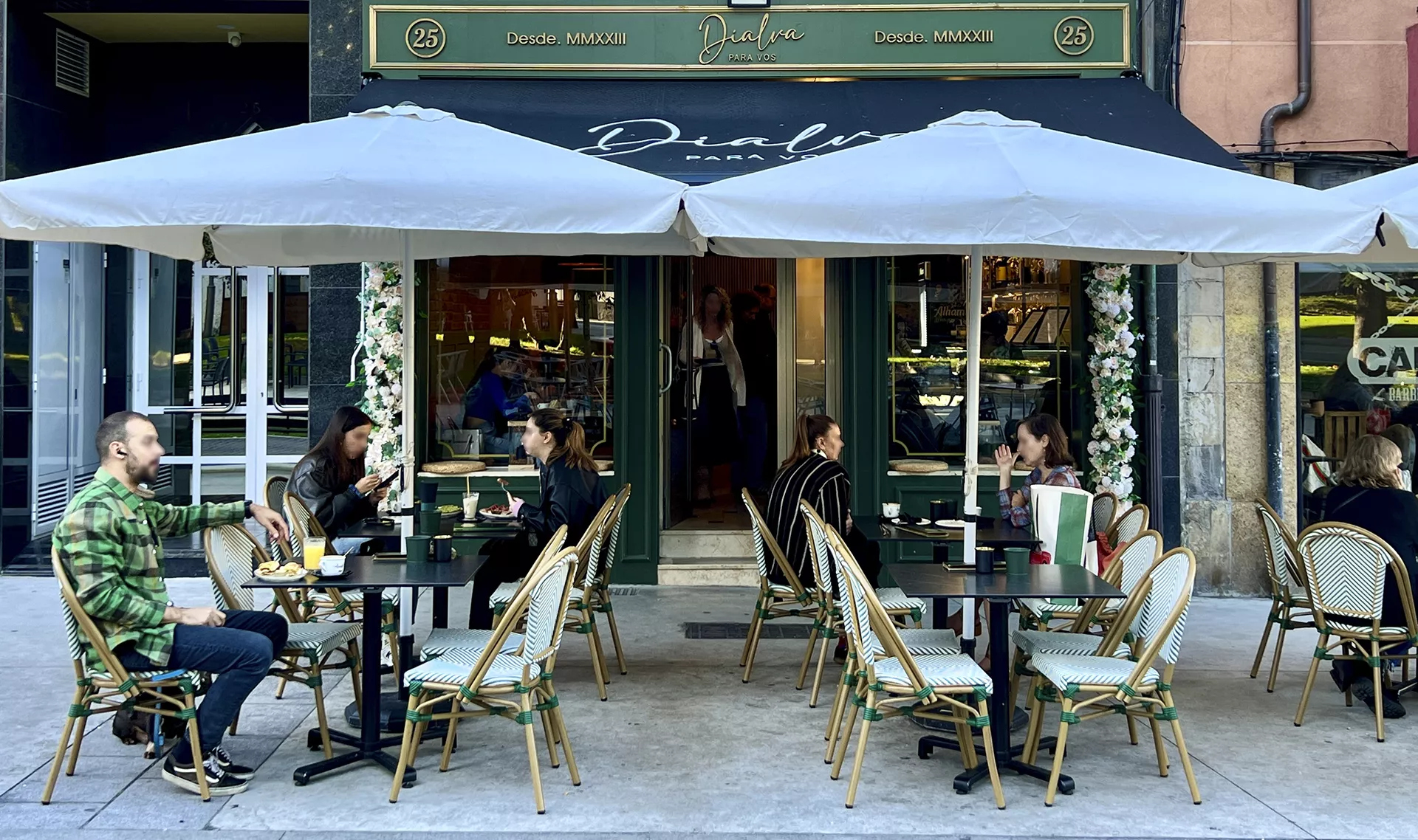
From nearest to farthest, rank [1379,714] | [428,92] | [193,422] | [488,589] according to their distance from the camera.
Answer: [1379,714]
[488,589]
[428,92]
[193,422]

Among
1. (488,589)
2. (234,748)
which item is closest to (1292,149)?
(488,589)

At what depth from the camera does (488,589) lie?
671cm

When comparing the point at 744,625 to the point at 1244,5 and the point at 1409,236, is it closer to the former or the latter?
the point at 1409,236

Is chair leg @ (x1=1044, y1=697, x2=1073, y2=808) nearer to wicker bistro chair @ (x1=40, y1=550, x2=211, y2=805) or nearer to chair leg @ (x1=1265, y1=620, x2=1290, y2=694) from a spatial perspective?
chair leg @ (x1=1265, y1=620, x2=1290, y2=694)

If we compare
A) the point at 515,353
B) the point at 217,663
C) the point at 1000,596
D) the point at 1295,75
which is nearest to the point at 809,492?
the point at 1000,596

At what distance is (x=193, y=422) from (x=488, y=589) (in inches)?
191

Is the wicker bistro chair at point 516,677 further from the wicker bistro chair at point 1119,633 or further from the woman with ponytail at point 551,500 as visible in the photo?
the wicker bistro chair at point 1119,633

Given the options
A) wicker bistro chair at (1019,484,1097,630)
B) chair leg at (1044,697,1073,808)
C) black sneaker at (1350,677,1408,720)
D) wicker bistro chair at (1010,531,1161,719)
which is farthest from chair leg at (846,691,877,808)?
black sneaker at (1350,677,1408,720)

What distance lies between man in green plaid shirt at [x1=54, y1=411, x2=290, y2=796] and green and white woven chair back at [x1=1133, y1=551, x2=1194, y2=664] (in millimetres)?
3422

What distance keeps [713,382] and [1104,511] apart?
400cm

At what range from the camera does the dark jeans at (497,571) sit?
6652mm

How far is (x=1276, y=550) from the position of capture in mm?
6832

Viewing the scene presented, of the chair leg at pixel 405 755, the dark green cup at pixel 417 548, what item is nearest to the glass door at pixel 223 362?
the dark green cup at pixel 417 548

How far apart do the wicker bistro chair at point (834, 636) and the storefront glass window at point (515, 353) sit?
344 cm
